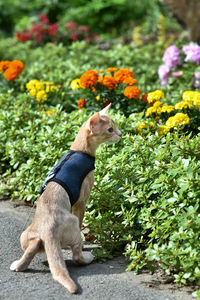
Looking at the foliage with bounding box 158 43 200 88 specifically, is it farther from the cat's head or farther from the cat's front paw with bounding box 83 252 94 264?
the cat's front paw with bounding box 83 252 94 264

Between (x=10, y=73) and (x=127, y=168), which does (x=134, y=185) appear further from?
(x=10, y=73)

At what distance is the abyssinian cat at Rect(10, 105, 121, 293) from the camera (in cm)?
351

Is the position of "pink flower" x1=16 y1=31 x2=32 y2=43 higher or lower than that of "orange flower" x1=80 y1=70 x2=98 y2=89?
lower

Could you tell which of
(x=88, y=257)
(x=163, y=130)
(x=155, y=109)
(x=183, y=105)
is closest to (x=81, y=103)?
(x=155, y=109)

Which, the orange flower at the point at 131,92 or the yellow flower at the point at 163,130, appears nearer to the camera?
the yellow flower at the point at 163,130

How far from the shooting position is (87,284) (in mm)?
3564

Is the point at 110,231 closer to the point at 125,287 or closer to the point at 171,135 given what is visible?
the point at 125,287

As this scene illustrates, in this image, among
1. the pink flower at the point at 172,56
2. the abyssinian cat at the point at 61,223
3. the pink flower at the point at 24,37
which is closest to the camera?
the abyssinian cat at the point at 61,223

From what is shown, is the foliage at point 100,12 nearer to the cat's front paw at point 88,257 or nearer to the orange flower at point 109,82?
the orange flower at point 109,82

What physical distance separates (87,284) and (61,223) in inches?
20.8

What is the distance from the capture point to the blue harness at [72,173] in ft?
13.1

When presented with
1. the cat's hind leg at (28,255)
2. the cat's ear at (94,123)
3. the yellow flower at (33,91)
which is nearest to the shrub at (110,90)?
the yellow flower at (33,91)

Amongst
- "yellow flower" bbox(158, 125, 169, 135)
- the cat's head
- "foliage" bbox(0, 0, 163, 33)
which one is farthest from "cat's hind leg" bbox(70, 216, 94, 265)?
"foliage" bbox(0, 0, 163, 33)

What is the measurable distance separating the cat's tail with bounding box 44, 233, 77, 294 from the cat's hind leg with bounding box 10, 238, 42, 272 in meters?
0.10
